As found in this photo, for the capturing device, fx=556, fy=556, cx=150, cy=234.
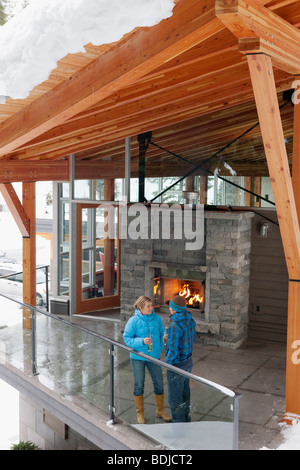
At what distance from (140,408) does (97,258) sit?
584cm

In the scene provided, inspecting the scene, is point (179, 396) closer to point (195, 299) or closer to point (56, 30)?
point (56, 30)

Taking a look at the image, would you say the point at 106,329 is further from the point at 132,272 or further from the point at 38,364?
the point at 38,364

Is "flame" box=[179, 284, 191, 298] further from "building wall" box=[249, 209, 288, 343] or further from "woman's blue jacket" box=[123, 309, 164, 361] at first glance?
"woman's blue jacket" box=[123, 309, 164, 361]

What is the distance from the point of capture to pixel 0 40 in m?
4.82

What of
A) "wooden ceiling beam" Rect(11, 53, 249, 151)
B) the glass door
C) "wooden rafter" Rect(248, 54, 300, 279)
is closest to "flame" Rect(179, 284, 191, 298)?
the glass door

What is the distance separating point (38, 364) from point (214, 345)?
301 centimetres

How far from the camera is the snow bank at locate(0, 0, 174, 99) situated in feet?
12.9

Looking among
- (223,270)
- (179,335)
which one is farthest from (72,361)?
(223,270)

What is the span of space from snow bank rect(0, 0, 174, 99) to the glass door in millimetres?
6017

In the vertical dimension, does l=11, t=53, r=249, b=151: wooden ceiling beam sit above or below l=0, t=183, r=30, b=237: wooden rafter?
above

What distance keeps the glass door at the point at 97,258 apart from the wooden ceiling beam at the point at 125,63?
5.07 metres

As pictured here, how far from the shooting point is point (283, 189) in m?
5.54

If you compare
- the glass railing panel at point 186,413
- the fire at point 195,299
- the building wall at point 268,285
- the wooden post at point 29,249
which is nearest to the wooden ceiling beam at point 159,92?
the wooden post at point 29,249
